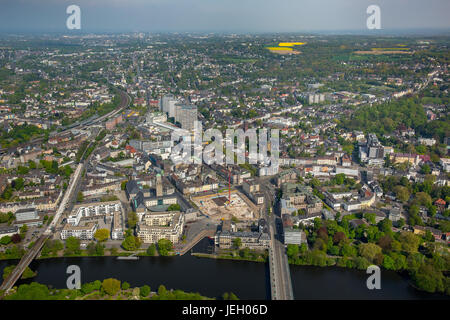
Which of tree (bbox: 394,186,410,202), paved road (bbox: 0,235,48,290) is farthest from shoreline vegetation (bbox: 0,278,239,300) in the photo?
tree (bbox: 394,186,410,202)

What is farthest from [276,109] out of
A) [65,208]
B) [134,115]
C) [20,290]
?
[20,290]

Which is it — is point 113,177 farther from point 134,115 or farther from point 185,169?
point 134,115

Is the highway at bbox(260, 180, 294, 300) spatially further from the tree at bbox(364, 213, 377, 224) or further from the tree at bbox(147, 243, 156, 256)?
the tree at bbox(147, 243, 156, 256)

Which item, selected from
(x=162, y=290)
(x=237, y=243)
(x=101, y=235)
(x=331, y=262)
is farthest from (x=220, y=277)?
(x=101, y=235)

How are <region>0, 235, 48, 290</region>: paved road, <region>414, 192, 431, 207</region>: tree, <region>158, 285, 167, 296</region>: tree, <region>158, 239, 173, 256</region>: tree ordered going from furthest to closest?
1. <region>414, 192, 431, 207</region>: tree
2. <region>158, 239, 173, 256</region>: tree
3. <region>0, 235, 48, 290</region>: paved road
4. <region>158, 285, 167, 296</region>: tree

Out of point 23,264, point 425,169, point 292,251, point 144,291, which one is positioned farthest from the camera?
point 425,169

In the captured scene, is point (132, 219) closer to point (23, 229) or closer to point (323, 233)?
point (23, 229)
